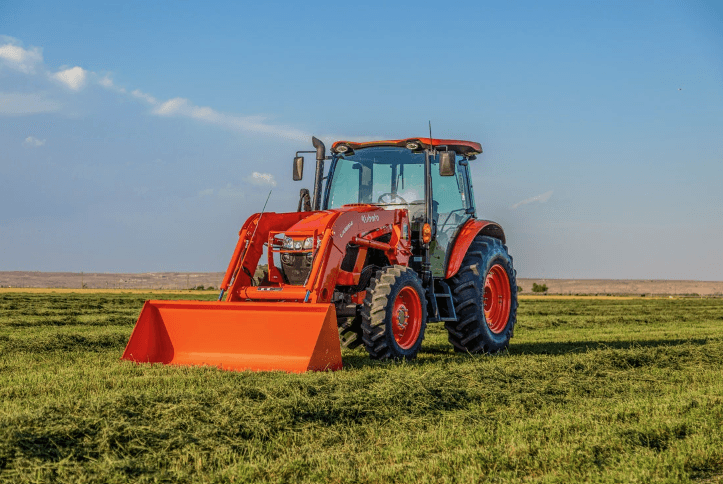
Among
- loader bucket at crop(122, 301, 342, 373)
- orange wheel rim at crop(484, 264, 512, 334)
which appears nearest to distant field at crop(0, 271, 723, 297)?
orange wheel rim at crop(484, 264, 512, 334)

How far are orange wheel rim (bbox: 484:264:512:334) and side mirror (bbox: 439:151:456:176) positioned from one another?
8.17 ft

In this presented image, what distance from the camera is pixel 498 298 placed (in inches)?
447

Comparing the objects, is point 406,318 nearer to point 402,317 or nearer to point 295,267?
point 402,317

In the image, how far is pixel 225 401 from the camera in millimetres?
5777

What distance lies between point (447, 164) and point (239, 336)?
10.0 feet

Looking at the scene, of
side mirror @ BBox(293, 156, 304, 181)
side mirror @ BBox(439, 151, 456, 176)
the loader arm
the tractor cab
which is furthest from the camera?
side mirror @ BBox(293, 156, 304, 181)

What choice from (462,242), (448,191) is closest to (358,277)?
(462,242)

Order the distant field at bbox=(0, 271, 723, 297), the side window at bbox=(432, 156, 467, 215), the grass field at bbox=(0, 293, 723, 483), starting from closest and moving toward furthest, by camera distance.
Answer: the grass field at bbox=(0, 293, 723, 483)
the side window at bbox=(432, 156, 467, 215)
the distant field at bbox=(0, 271, 723, 297)

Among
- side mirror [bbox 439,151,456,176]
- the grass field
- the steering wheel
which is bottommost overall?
the grass field

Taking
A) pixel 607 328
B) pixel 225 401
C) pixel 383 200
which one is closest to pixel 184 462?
pixel 225 401

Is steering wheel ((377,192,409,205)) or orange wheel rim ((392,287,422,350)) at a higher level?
steering wheel ((377,192,409,205))

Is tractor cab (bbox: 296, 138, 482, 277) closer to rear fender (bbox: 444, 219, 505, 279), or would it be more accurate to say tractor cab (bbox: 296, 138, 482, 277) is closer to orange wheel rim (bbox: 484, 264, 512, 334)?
rear fender (bbox: 444, 219, 505, 279)

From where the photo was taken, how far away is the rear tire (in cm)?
1012

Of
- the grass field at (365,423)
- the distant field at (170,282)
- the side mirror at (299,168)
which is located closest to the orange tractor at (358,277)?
the side mirror at (299,168)
